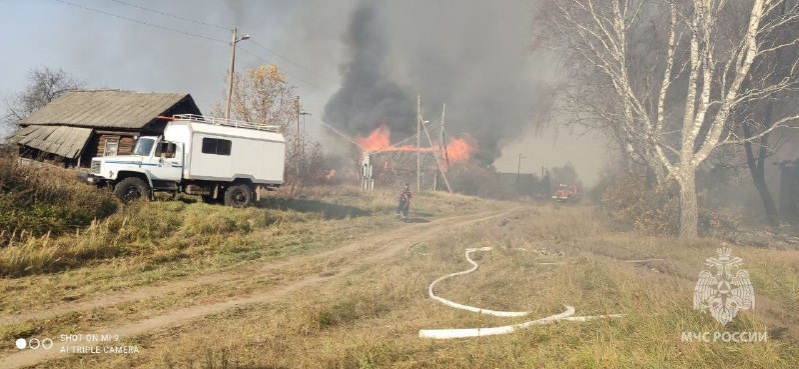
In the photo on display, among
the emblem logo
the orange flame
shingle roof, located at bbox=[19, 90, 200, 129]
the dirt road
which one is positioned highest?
the orange flame

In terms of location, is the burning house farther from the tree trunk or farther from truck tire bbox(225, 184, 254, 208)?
the tree trunk

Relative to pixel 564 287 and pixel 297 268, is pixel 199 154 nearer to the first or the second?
pixel 297 268

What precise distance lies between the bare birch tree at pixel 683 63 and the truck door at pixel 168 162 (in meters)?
15.9

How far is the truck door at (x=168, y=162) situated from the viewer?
16.4 metres

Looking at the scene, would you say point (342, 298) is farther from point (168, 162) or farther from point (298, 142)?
point (298, 142)

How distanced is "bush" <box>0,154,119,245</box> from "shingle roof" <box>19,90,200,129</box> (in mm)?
10067

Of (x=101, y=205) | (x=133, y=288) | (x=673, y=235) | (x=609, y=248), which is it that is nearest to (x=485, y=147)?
(x=673, y=235)

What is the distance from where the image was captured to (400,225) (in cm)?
1983

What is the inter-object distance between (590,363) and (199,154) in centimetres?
1549

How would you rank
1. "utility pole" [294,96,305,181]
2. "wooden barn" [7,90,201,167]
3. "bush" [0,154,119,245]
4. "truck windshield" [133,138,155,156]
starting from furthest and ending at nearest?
"utility pole" [294,96,305,181]
"wooden barn" [7,90,201,167]
"truck windshield" [133,138,155,156]
"bush" [0,154,119,245]

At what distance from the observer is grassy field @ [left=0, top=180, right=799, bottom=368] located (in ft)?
16.1

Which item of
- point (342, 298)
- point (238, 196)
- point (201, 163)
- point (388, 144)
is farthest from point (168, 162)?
point (388, 144)

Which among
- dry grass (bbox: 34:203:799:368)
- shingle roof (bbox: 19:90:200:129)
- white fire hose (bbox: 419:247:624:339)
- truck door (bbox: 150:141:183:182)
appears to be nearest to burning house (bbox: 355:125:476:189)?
shingle roof (bbox: 19:90:200:129)

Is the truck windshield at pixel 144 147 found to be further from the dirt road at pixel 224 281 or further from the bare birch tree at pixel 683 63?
the bare birch tree at pixel 683 63
